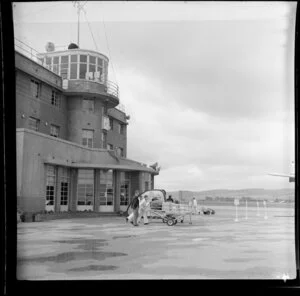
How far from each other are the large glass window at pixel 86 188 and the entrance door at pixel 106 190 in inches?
10.7

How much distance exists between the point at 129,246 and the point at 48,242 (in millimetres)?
1497

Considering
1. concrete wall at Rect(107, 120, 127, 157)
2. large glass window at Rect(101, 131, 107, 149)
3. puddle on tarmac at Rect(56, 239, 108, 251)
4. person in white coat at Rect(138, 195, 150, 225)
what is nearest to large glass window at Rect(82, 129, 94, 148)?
large glass window at Rect(101, 131, 107, 149)

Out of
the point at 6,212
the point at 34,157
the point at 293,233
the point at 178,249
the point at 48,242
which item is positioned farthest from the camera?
the point at 34,157

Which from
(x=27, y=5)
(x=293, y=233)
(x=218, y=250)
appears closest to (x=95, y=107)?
(x=218, y=250)

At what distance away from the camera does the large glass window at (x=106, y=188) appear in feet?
33.7

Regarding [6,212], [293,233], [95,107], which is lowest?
[293,233]

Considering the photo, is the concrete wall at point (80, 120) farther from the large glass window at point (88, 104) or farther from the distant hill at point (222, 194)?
the distant hill at point (222, 194)

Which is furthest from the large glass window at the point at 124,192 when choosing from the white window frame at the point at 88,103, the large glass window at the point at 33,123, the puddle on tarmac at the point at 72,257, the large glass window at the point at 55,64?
the puddle on tarmac at the point at 72,257

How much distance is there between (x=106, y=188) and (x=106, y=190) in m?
0.18

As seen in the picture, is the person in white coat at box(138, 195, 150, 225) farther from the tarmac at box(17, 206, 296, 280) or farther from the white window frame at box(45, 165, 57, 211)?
the white window frame at box(45, 165, 57, 211)

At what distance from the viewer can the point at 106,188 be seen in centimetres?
1057

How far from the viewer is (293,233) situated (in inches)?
163
